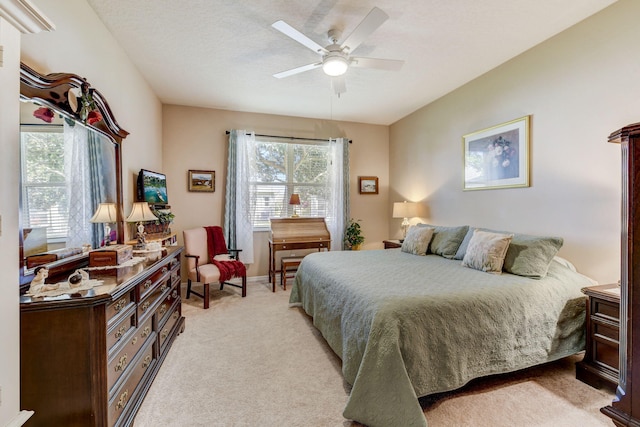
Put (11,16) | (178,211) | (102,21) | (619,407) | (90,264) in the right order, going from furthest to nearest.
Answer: (178,211), (102,21), (90,264), (619,407), (11,16)

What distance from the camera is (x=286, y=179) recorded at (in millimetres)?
4816

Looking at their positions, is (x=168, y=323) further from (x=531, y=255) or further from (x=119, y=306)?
(x=531, y=255)

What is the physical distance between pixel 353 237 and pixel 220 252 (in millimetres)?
2187

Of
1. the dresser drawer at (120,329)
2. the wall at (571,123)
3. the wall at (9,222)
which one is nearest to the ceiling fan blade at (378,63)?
the wall at (571,123)

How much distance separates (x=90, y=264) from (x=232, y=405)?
4.17 ft

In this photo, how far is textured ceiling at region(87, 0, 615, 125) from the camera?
7.05 feet

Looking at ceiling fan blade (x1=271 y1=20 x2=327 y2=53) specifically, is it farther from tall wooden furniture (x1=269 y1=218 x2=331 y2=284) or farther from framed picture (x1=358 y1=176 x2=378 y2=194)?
framed picture (x1=358 y1=176 x2=378 y2=194)

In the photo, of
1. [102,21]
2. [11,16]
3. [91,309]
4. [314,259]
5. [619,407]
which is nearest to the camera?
[11,16]

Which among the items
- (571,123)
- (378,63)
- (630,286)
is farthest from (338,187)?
(630,286)

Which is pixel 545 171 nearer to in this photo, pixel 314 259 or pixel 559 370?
pixel 559 370

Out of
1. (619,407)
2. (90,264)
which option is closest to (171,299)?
(90,264)

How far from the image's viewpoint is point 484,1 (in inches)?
81.7

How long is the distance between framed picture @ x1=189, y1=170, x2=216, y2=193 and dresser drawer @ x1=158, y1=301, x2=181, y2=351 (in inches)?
82.9

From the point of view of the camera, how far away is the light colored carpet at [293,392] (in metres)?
1.63
